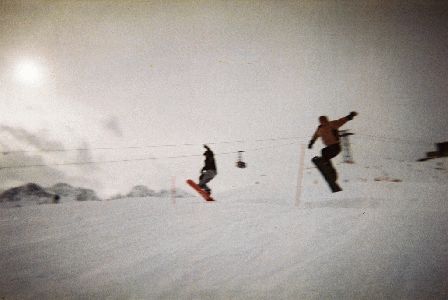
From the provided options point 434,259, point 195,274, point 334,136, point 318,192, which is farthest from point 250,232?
point 318,192

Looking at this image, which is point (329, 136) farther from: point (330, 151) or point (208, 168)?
point (208, 168)

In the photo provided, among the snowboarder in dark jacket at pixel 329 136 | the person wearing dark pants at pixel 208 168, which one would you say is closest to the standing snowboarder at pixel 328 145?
the snowboarder in dark jacket at pixel 329 136

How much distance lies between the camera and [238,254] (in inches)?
126

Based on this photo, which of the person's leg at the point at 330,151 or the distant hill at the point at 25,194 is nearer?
the person's leg at the point at 330,151

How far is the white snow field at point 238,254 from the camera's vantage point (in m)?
2.42

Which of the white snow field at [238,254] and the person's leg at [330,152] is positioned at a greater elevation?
the person's leg at [330,152]

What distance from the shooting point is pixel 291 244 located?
3.35 metres

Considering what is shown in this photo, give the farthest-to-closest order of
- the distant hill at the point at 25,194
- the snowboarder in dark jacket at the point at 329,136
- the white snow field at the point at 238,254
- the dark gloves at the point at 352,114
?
the distant hill at the point at 25,194 < the snowboarder in dark jacket at the point at 329,136 < the dark gloves at the point at 352,114 < the white snow field at the point at 238,254

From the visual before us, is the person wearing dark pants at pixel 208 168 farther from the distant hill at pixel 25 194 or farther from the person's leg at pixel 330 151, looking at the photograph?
the distant hill at pixel 25 194

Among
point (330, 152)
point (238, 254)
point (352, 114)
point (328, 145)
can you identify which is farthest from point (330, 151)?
point (238, 254)

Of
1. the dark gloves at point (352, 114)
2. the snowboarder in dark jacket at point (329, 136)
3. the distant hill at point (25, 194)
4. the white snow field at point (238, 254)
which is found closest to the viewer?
the white snow field at point (238, 254)

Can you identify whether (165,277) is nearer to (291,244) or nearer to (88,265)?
(88,265)

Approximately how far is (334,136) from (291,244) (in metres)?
3.03

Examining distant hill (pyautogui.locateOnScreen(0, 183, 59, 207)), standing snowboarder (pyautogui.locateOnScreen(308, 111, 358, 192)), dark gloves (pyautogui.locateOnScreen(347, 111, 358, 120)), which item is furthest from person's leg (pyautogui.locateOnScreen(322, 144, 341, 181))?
distant hill (pyautogui.locateOnScreen(0, 183, 59, 207))
